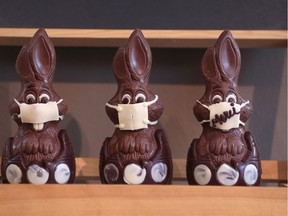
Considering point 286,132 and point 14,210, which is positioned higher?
point 286,132

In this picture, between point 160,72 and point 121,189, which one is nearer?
point 121,189

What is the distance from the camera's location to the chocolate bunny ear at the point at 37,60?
62 cm

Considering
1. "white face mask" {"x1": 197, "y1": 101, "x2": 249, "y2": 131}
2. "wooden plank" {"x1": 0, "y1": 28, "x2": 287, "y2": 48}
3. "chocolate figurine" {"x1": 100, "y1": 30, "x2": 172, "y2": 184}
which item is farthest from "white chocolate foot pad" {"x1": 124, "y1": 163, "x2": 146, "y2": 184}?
"wooden plank" {"x1": 0, "y1": 28, "x2": 287, "y2": 48}

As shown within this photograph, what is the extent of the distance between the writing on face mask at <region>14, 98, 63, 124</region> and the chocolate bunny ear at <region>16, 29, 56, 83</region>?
0.03 meters

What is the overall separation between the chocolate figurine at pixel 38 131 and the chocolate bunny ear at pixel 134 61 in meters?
0.08

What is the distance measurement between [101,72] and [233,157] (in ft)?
1.17

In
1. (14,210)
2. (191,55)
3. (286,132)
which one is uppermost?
(191,55)

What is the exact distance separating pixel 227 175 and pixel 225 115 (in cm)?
7

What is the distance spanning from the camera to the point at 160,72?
0.88 m

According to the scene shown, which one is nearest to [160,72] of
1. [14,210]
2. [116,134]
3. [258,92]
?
[258,92]

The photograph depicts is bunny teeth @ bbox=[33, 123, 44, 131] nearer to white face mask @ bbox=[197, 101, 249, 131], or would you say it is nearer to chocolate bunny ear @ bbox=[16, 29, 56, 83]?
chocolate bunny ear @ bbox=[16, 29, 56, 83]

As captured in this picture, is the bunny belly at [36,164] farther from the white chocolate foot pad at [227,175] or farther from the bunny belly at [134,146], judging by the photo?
the white chocolate foot pad at [227,175]
